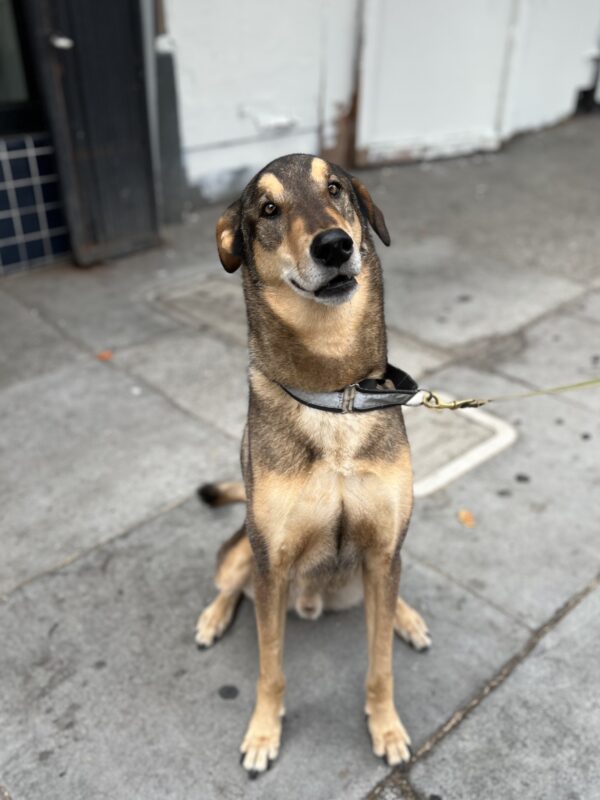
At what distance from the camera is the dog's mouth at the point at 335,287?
1.99m

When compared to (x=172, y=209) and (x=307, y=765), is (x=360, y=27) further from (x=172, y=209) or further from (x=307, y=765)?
(x=307, y=765)


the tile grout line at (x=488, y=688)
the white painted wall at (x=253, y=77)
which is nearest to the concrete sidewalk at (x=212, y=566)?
the tile grout line at (x=488, y=688)

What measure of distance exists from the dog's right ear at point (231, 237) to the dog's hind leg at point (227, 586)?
0.98 metres

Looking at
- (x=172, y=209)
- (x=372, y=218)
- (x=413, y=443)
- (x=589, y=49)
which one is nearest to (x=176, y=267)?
(x=172, y=209)

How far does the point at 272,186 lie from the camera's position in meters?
2.12

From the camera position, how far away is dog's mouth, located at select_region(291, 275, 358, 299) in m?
1.99

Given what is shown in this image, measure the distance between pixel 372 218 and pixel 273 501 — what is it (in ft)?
3.18

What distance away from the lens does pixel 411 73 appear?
847cm

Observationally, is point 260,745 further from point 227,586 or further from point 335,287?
point 335,287

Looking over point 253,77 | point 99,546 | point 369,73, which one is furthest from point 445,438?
point 369,73

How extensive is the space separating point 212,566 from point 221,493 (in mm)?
Result: 335

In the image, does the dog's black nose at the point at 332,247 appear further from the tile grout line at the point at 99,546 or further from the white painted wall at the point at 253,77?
the white painted wall at the point at 253,77

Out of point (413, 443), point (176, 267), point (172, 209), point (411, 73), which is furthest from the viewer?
point (411, 73)

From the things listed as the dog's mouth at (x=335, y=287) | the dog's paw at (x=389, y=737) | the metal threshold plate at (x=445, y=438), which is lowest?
the metal threshold plate at (x=445, y=438)
